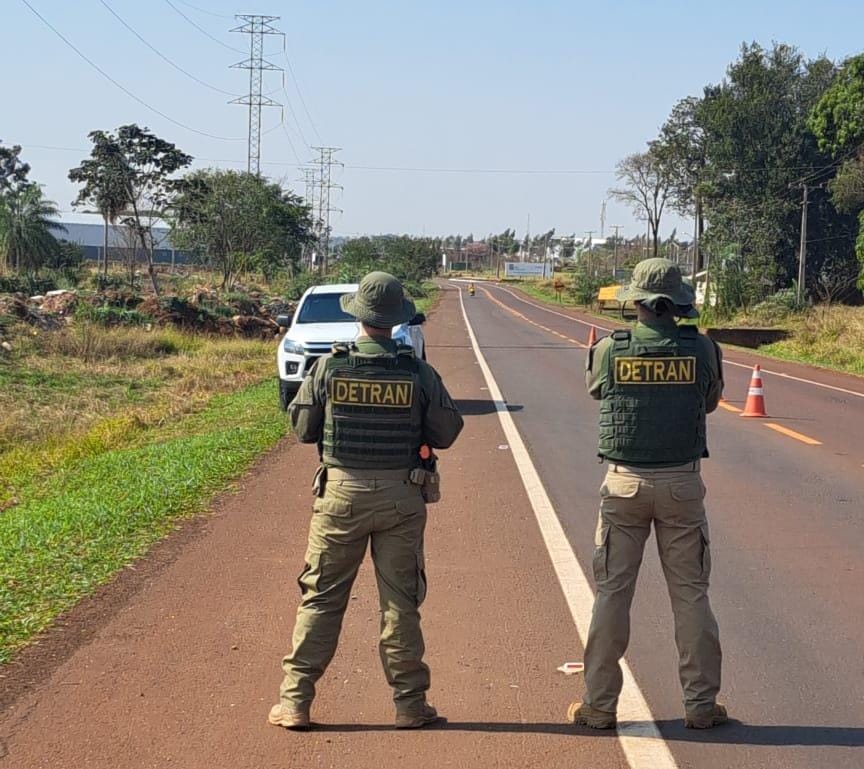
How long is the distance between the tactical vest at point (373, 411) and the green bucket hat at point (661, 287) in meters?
1.02

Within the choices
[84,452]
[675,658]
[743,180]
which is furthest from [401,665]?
[743,180]

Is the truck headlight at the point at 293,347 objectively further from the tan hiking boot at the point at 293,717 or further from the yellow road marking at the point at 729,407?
the tan hiking boot at the point at 293,717

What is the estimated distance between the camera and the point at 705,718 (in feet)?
15.2

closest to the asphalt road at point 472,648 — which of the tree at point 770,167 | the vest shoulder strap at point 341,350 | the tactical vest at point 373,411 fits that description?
the tactical vest at point 373,411

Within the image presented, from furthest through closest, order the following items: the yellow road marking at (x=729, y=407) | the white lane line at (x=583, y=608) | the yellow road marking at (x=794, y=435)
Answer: the yellow road marking at (x=729, y=407)
the yellow road marking at (x=794, y=435)
the white lane line at (x=583, y=608)

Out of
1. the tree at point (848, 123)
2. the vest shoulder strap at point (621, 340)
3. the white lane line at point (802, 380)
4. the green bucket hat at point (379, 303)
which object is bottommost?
the white lane line at point (802, 380)

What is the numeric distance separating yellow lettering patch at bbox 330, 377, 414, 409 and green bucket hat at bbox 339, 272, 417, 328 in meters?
0.25

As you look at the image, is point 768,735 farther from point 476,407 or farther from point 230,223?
point 230,223

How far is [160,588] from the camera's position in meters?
6.79

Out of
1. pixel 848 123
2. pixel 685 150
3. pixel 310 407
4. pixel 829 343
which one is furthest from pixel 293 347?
pixel 685 150

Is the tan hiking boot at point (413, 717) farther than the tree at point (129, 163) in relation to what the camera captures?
No

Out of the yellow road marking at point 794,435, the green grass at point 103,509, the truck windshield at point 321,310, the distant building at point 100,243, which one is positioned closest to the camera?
the green grass at point 103,509

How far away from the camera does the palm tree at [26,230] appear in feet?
165

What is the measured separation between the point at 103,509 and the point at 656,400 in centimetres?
538
